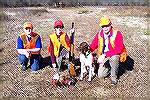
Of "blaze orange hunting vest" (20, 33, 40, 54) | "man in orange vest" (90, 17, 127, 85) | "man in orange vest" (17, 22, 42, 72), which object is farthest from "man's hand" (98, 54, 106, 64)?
"blaze orange hunting vest" (20, 33, 40, 54)

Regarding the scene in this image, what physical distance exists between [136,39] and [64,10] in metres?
4.98

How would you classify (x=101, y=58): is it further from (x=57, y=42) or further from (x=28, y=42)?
(x=28, y=42)

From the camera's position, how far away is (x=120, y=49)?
10.0 meters

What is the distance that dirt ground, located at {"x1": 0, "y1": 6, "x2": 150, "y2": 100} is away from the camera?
9.72 meters

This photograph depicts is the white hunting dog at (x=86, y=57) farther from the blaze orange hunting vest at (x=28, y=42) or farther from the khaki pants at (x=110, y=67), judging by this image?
the blaze orange hunting vest at (x=28, y=42)

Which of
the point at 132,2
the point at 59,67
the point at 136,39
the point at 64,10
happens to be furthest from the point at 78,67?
the point at 132,2

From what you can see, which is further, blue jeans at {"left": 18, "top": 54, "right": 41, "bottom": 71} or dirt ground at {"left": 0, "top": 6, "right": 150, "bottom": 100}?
blue jeans at {"left": 18, "top": 54, "right": 41, "bottom": 71}

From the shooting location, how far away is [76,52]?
12.5 meters


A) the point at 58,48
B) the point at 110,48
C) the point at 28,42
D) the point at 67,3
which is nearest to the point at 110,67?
the point at 110,48

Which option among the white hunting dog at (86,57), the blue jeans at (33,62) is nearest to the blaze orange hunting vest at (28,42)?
the blue jeans at (33,62)

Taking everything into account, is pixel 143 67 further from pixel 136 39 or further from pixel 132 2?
pixel 132 2

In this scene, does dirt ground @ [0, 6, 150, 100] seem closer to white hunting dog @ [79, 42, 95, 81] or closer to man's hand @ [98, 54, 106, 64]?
white hunting dog @ [79, 42, 95, 81]

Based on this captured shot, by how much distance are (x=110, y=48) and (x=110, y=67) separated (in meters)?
0.70

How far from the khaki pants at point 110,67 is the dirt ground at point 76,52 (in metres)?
0.18
